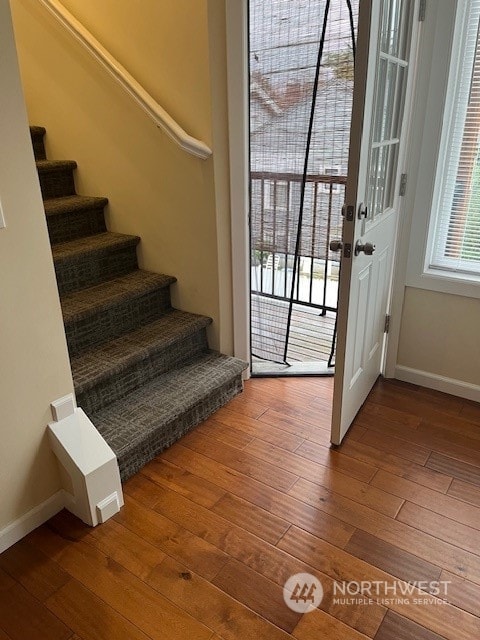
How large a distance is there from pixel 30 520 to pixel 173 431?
642 mm

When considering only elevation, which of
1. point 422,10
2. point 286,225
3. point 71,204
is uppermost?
point 422,10

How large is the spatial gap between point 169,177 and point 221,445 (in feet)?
4.27

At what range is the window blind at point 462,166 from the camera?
198 centimetres

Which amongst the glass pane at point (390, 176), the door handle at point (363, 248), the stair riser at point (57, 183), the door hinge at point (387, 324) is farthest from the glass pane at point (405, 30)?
the stair riser at point (57, 183)

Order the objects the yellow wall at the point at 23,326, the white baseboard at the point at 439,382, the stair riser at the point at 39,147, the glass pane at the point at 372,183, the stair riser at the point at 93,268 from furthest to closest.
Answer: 1. the stair riser at the point at 39,147
2. the white baseboard at the point at 439,382
3. the stair riser at the point at 93,268
4. the glass pane at the point at 372,183
5. the yellow wall at the point at 23,326

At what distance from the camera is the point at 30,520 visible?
1.65m

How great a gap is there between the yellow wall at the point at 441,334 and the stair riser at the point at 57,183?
6.37ft

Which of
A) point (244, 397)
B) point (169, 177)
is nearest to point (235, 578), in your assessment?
point (244, 397)

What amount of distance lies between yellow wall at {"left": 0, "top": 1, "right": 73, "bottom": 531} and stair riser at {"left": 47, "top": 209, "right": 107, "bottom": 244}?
0.98 metres

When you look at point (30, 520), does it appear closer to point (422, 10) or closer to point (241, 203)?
point (241, 203)

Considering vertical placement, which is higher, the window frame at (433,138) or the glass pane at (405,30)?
the glass pane at (405,30)

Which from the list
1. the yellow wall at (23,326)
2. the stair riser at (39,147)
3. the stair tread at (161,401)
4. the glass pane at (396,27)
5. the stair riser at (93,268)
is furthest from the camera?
the stair riser at (39,147)

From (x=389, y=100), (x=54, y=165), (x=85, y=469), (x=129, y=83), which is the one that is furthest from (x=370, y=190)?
(x=54, y=165)

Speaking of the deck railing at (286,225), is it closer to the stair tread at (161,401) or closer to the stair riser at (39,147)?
the stair tread at (161,401)
